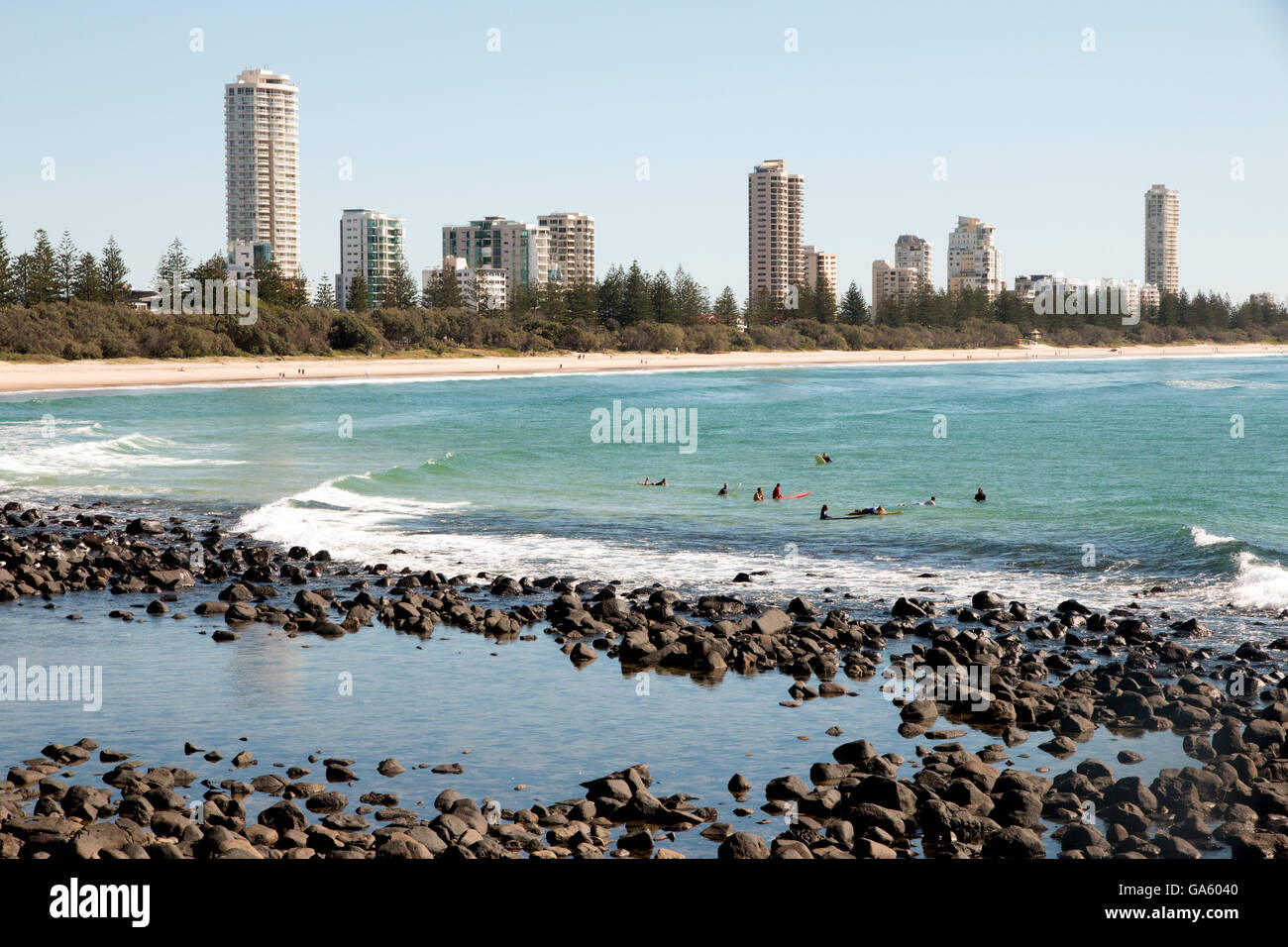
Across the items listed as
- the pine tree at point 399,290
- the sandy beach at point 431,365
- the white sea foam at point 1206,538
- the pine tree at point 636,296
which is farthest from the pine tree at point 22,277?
the white sea foam at point 1206,538

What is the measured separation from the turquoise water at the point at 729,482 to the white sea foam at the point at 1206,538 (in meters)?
0.14

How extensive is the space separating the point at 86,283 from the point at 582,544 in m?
105

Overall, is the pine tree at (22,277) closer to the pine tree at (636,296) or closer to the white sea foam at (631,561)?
the pine tree at (636,296)

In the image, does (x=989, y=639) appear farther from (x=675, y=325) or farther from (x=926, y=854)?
(x=675, y=325)

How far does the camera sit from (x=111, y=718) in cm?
1265

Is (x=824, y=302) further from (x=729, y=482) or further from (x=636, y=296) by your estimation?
(x=729, y=482)

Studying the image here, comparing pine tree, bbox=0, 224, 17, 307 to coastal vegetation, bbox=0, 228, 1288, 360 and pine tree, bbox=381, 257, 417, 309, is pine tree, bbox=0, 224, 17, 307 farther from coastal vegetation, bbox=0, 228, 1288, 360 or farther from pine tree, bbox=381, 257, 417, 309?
pine tree, bbox=381, 257, 417, 309

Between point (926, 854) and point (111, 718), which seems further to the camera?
point (111, 718)

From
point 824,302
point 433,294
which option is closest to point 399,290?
point 433,294

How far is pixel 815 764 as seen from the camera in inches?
435

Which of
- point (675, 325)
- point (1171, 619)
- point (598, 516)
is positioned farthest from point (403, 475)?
point (675, 325)
